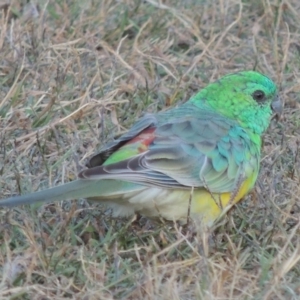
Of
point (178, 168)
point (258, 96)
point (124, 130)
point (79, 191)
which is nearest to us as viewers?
point (79, 191)

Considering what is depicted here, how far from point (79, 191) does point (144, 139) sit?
1.37 ft

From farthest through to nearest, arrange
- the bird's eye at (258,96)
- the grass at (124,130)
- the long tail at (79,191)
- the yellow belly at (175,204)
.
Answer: the bird's eye at (258,96)
the yellow belly at (175,204)
the long tail at (79,191)
the grass at (124,130)

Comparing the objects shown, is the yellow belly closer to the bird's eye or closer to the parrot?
the parrot

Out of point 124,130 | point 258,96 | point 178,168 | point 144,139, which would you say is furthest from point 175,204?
point 124,130

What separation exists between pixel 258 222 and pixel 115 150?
0.75m

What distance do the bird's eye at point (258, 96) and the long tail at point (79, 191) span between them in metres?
0.92

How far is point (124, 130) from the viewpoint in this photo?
5.15m

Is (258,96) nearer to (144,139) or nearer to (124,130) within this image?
(144,139)

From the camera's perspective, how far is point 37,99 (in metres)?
5.30

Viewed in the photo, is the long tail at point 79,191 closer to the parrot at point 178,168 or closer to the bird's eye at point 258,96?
the parrot at point 178,168

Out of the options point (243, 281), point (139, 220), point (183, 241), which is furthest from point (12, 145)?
point (243, 281)

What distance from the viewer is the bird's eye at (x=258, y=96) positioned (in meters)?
4.57

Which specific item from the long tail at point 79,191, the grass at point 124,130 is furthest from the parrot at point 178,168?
the grass at point 124,130

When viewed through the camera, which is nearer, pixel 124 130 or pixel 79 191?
pixel 79 191
